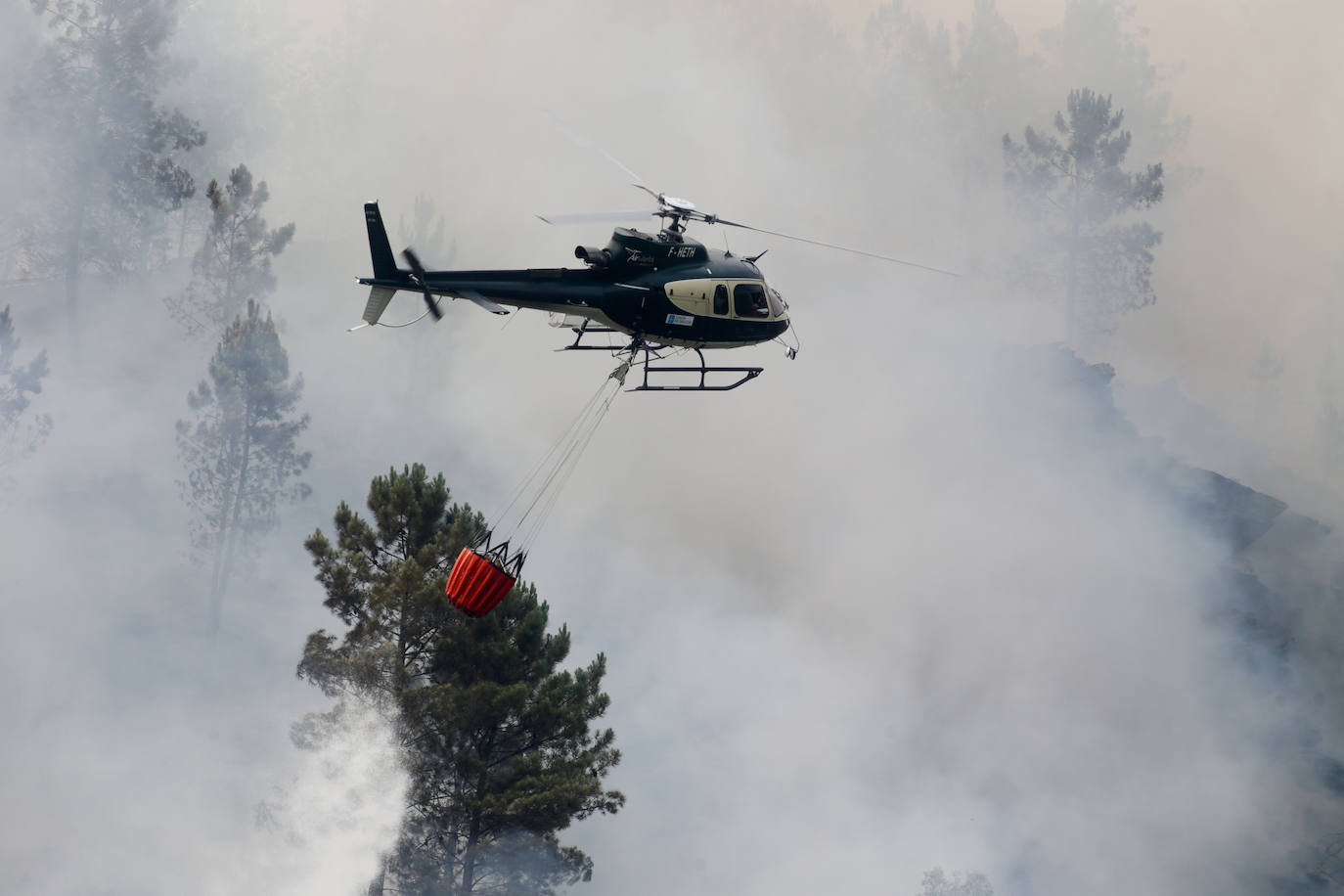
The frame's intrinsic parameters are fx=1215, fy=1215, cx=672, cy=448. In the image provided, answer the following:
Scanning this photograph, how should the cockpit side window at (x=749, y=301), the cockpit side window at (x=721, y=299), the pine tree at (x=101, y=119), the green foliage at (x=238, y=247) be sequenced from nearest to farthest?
the cockpit side window at (x=721, y=299) → the cockpit side window at (x=749, y=301) → the green foliage at (x=238, y=247) → the pine tree at (x=101, y=119)

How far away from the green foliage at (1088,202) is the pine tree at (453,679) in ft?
164

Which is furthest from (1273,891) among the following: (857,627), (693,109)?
(693,109)

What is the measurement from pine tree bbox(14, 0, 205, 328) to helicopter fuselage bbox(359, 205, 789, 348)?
132ft

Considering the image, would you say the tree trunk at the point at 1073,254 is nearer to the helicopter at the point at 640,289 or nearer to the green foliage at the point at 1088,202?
the green foliage at the point at 1088,202

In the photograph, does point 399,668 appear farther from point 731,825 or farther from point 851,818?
point 851,818

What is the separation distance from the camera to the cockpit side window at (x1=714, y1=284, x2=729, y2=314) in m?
28.1

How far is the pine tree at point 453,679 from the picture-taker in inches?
1245

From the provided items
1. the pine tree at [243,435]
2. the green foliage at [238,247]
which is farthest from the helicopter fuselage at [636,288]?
the green foliage at [238,247]

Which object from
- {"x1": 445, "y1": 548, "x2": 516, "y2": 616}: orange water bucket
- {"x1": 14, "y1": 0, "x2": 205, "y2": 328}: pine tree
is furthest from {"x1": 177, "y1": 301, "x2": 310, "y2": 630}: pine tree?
{"x1": 445, "y1": 548, "x2": 516, "y2": 616}: orange water bucket

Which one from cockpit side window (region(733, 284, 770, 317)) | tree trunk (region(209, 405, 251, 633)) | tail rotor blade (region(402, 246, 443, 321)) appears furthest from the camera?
tree trunk (region(209, 405, 251, 633))

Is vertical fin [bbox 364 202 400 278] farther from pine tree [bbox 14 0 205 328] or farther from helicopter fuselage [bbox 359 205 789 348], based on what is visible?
pine tree [bbox 14 0 205 328]

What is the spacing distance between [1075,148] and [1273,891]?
41.3 meters

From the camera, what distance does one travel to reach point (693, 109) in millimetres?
98938

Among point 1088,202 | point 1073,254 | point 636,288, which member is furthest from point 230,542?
point 1088,202
